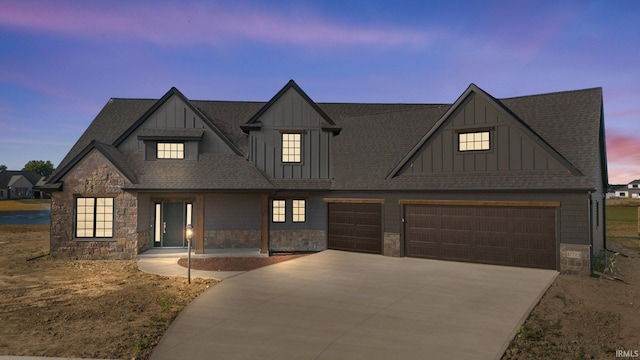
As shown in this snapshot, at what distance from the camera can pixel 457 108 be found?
1591 cm

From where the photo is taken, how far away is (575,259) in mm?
12969

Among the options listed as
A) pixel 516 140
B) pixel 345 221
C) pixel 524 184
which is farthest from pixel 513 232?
pixel 345 221

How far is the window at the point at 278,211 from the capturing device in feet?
60.8

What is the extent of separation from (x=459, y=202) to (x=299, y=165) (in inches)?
314

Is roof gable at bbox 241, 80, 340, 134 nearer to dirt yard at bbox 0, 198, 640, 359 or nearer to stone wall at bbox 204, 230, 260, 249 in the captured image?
stone wall at bbox 204, 230, 260, 249

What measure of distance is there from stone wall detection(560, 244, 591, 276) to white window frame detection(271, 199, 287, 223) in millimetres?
11883

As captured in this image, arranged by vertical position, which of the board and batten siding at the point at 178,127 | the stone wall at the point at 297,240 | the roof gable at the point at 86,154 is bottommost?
the stone wall at the point at 297,240

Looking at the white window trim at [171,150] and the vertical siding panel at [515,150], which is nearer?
the vertical siding panel at [515,150]

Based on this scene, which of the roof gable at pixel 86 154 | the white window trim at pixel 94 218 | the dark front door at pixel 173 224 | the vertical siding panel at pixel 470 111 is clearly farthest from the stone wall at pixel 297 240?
the vertical siding panel at pixel 470 111

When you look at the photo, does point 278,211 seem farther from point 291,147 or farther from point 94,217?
point 94,217

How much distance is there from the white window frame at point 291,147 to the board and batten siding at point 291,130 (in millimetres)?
164

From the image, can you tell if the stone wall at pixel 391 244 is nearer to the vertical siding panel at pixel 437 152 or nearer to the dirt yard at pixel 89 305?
the vertical siding panel at pixel 437 152

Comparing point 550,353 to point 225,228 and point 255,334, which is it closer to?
point 255,334

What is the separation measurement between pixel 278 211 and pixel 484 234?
31.5 feet
